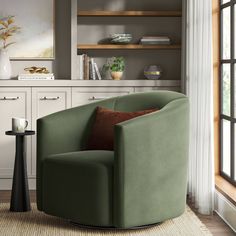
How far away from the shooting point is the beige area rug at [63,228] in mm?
4207

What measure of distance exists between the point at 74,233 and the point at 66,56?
2.42 metres

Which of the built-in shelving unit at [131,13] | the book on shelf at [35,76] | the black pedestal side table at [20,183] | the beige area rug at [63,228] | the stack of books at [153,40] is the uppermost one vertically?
the built-in shelving unit at [131,13]

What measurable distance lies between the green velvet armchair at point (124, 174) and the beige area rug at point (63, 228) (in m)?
0.07

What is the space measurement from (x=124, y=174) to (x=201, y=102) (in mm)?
1119

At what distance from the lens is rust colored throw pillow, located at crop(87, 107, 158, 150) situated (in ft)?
15.4

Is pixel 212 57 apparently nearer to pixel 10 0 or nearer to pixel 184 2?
pixel 184 2

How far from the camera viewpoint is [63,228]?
4.32m

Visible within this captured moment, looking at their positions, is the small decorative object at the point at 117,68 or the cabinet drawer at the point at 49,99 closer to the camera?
the cabinet drawer at the point at 49,99

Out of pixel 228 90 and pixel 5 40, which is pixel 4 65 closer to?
pixel 5 40

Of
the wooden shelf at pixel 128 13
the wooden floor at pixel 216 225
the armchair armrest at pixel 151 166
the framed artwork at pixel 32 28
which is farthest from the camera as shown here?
the framed artwork at pixel 32 28

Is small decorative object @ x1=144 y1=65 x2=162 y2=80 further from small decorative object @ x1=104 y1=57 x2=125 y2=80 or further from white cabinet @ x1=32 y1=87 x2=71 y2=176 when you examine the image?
white cabinet @ x1=32 y1=87 x2=71 y2=176

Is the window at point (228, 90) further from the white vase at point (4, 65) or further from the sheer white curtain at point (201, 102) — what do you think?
the white vase at point (4, 65)

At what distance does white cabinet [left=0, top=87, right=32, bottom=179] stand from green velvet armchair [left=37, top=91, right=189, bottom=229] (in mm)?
1183

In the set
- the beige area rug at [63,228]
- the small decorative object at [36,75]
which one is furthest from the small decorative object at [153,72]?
the beige area rug at [63,228]
